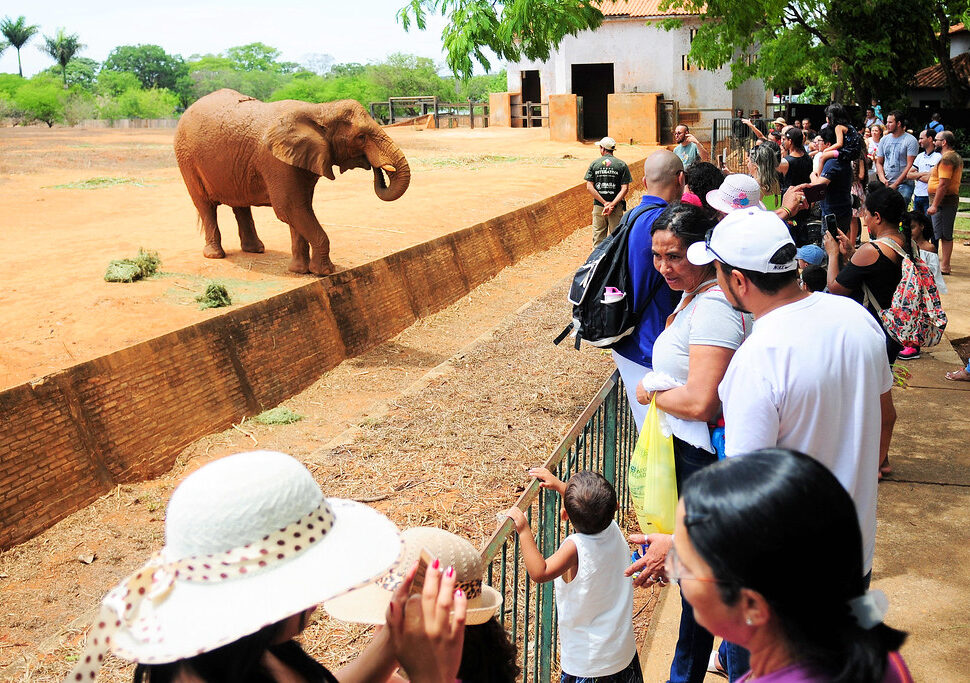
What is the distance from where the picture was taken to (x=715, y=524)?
1.60m

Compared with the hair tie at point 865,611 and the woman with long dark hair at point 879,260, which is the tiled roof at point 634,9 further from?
the hair tie at point 865,611

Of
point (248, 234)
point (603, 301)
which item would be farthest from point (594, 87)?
point (603, 301)

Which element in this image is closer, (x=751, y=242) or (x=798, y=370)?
(x=798, y=370)

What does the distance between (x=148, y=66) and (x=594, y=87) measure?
219ft

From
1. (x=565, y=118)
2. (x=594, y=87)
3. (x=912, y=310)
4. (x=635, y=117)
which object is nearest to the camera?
(x=912, y=310)

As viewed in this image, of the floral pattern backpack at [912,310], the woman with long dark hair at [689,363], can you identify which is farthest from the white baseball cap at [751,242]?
the floral pattern backpack at [912,310]

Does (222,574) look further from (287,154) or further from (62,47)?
(62,47)

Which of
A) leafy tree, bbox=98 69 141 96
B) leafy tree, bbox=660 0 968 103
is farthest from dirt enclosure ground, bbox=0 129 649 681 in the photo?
leafy tree, bbox=98 69 141 96

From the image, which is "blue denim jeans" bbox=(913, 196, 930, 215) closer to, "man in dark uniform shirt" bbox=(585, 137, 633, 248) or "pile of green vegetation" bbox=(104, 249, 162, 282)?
"man in dark uniform shirt" bbox=(585, 137, 633, 248)

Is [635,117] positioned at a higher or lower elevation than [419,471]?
higher

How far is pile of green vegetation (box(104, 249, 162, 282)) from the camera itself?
31.6 feet

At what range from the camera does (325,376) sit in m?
9.86

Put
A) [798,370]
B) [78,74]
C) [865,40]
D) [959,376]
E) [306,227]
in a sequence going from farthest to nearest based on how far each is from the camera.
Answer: [78,74], [865,40], [306,227], [959,376], [798,370]

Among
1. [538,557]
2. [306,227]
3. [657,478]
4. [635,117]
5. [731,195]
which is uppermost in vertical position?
[731,195]
